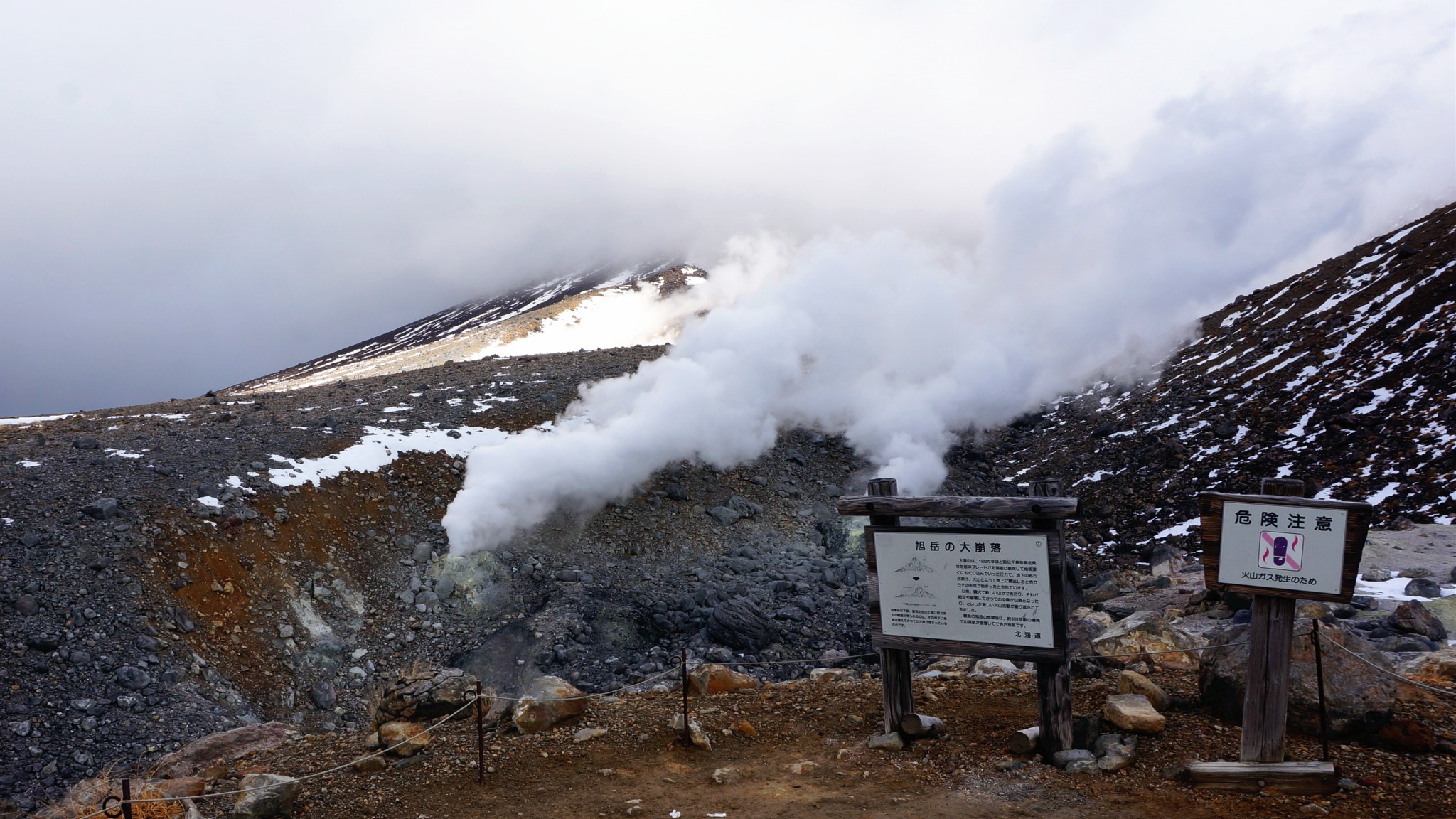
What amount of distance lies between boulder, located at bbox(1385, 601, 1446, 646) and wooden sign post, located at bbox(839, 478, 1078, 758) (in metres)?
5.73

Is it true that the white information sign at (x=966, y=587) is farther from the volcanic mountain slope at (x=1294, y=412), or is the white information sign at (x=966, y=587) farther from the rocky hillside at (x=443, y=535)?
the volcanic mountain slope at (x=1294, y=412)

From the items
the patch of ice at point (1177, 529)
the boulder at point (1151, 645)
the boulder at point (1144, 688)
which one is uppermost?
the boulder at point (1144, 688)

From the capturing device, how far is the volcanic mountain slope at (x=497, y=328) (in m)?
57.8

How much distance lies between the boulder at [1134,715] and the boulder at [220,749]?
24.2 ft

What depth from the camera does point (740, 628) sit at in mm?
12461

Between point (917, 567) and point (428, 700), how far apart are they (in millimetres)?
4614

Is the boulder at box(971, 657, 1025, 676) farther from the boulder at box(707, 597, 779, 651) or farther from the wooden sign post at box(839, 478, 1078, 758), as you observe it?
the boulder at box(707, 597, 779, 651)

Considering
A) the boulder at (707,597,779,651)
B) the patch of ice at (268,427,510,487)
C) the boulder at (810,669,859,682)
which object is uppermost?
the patch of ice at (268,427,510,487)

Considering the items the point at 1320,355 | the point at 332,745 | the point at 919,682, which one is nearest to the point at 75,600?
the point at 332,745

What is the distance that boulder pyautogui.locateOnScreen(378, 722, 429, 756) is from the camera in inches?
279

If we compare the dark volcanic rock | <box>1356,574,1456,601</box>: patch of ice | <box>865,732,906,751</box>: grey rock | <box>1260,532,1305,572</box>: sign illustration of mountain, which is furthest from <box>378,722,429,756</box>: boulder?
<box>1356,574,1456,601</box>: patch of ice

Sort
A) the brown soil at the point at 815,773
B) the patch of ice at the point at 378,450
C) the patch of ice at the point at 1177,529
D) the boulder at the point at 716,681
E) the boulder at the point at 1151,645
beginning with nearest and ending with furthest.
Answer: the brown soil at the point at 815,773
the boulder at the point at 1151,645
the boulder at the point at 716,681
the patch of ice at the point at 378,450
the patch of ice at the point at 1177,529

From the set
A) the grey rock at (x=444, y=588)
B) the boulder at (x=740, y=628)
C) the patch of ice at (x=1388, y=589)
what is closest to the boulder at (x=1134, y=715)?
the patch of ice at (x=1388, y=589)

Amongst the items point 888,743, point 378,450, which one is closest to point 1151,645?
point 888,743
